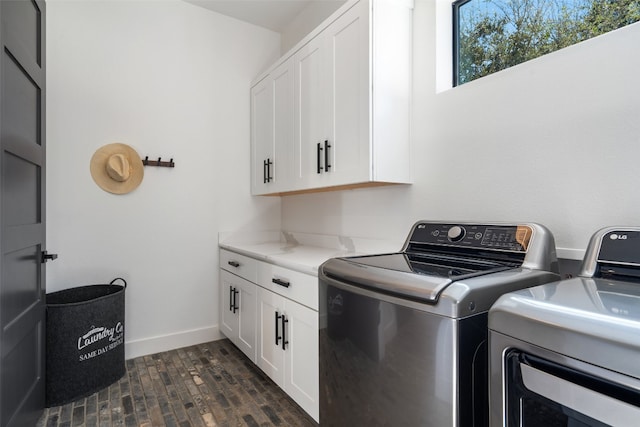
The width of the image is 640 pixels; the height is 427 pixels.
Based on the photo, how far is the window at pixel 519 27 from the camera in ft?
4.16

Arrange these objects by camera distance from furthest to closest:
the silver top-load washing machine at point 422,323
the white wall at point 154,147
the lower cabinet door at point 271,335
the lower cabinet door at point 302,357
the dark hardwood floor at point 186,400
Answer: the white wall at point 154,147 < the lower cabinet door at point 271,335 < the dark hardwood floor at point 186,400 < the lower cabinet door at point 302,357 < the silver top-load washing machine at point 422,323

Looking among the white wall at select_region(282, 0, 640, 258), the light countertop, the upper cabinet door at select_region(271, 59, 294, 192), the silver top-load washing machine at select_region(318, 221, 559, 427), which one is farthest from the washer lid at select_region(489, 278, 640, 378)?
the upper cabinet door at select_region(271, 59, 294, 192)

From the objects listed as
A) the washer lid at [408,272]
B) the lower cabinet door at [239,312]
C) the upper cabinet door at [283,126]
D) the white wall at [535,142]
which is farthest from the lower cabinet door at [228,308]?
the washer lid at [408,272]

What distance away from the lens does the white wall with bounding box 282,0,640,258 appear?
43.7 inches

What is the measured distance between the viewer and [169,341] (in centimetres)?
265

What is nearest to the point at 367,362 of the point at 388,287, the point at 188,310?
the point at 388,287

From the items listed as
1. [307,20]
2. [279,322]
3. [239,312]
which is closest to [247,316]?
[239,312]

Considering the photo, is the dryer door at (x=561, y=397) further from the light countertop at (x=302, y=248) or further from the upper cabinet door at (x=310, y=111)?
the upper cabinet door at (x=310, y=111)

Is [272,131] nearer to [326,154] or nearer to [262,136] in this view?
[262,136]

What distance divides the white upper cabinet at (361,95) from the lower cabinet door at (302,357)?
725 millimetres

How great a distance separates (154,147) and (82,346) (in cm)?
142

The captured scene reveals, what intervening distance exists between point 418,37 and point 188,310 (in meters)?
2.49

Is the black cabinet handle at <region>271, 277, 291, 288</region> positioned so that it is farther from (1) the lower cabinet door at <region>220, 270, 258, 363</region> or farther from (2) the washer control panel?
(2) the washer control panel

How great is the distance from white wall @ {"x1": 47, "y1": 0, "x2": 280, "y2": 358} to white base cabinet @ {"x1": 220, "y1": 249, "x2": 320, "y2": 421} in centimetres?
45
